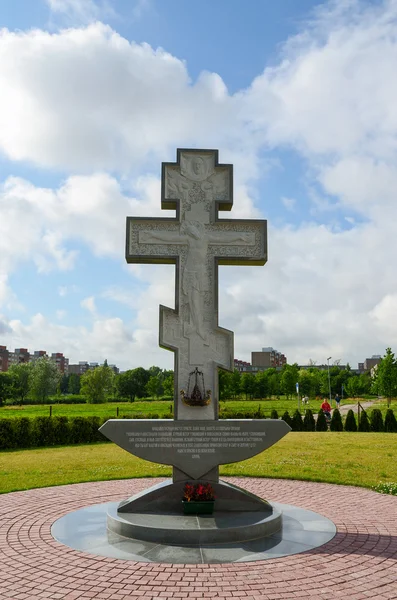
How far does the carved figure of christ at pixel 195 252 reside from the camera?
28.4ft

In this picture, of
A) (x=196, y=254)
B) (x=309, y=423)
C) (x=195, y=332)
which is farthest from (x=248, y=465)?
(x=309, y=423)

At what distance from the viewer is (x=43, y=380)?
64750mm

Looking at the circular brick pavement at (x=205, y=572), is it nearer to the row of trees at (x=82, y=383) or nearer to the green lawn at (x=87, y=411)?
the green lawn at (x=87, y=411)

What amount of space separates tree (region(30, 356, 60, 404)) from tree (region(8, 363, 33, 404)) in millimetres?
1965

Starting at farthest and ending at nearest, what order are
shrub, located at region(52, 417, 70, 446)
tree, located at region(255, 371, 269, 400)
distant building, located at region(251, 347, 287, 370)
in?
1. distant building, located at region(251, 347, 287, 370)
2. tree, located at region(255, 371, 269, 400)
3. shrub, located at region(52, 417, 70, 446)

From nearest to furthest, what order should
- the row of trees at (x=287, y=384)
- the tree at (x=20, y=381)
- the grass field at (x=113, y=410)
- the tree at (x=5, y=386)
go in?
the grass field at (x=113, y=410) → the tree at (x=5, y=386) → the row of trees at (x=287, y=384) → the tree at (x=20, y=381)

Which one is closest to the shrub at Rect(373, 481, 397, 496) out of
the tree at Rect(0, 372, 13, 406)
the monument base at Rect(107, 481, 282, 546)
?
the monument base at Rect(107, 481, 282, 546)

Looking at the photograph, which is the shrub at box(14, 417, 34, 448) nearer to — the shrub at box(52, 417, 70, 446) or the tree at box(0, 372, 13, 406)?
the shrub at box(52, 417, 70, 446)

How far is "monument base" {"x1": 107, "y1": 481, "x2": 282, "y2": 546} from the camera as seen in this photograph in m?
6.68

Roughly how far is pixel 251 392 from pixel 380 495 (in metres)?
61.9

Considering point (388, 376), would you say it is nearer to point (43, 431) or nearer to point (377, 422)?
point (377, 422)

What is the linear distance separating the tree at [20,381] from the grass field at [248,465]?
51.8 meters

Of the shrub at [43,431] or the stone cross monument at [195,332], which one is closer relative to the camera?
the stone cross monument at [195,332]

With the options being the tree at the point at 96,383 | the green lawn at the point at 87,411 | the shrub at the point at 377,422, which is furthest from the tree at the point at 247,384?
the shrub at the point at 377,422
